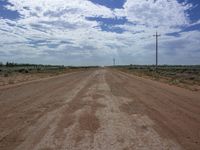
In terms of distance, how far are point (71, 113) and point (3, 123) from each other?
Result: 2.32m

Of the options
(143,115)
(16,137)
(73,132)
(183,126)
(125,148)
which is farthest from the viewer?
(143,115)

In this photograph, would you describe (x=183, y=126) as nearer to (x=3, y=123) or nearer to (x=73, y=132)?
(x=73, y=132)

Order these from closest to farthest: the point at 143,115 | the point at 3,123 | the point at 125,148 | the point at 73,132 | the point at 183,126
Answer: the point at 125,148 < the point at 73,132 < the point at 183,126 < the point at 3,123 < the point at 143,115

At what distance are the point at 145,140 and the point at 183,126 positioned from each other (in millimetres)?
1875

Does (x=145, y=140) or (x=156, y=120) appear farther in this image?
(x=156, y=120)

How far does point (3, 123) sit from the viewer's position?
742cm

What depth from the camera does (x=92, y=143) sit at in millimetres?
5391

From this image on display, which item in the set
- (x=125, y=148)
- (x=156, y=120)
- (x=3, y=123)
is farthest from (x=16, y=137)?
(x=156, y=120)

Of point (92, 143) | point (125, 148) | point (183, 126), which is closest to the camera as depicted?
point (125, 148)

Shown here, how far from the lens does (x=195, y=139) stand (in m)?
5.71

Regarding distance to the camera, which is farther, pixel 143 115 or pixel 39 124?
pixel 143 115

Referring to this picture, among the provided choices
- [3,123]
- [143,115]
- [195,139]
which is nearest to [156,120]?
[143,115]

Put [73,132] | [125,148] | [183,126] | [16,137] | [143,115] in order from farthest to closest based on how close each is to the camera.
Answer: [143,115], [183,126], [73,132], [16,137], [125,148]

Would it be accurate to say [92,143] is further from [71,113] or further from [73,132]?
[71,113]
